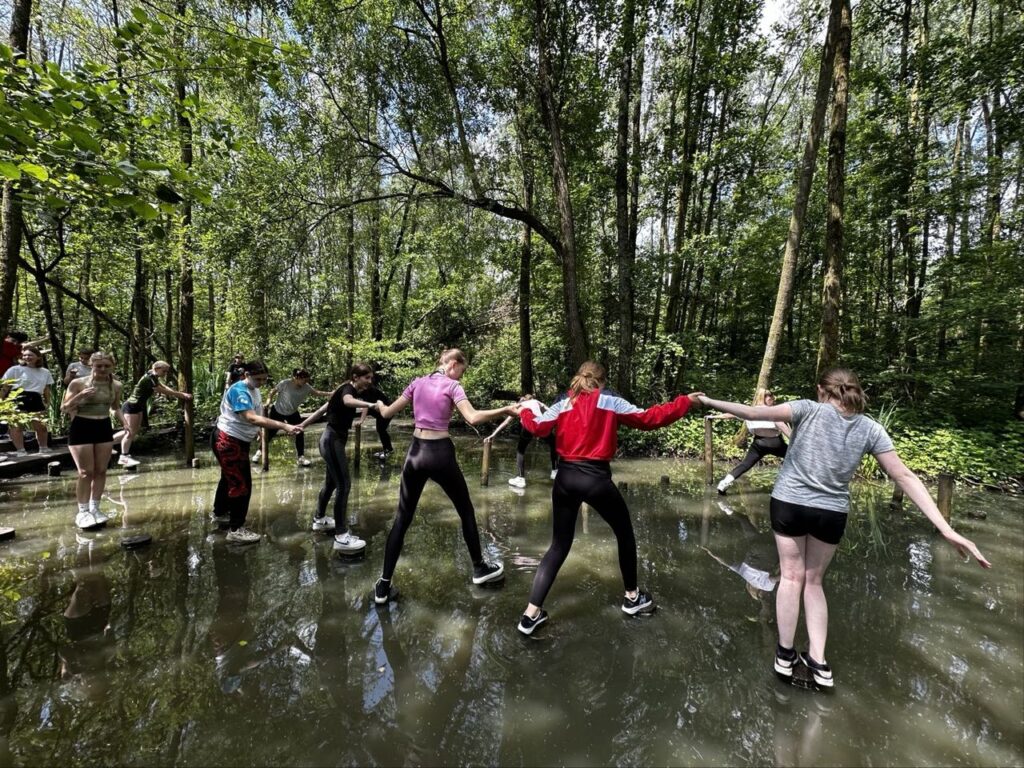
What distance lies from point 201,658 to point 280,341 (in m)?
14.1

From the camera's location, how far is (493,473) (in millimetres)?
9305

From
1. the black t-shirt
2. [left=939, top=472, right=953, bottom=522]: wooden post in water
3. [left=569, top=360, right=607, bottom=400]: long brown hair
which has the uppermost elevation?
[left=569, top=360, right=607, bottom=400]: long brown hair

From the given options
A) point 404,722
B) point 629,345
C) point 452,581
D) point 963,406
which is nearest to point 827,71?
point 629,345

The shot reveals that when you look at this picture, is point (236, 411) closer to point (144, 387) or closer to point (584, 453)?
point (584, 453)

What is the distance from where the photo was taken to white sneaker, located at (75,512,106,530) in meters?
5.32

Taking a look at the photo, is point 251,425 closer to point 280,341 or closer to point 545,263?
point 280,341

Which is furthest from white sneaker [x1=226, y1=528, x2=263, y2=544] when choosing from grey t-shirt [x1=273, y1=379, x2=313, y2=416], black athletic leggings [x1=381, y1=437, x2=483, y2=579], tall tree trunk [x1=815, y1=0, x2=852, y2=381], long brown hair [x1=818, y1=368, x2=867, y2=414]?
tall tree trunk [x1=815, y1=0, x2=852, y2=381]

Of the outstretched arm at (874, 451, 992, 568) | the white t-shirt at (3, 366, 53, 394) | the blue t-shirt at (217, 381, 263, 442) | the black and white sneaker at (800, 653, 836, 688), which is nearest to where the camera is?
the outstretched arm at (874, 451, 992, 568)

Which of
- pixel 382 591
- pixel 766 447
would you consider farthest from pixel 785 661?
pixel 766 447

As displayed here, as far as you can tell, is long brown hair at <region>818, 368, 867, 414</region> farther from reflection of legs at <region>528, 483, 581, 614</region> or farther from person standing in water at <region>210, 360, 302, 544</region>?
person standing in water at <region>210, 360, 302, 544</region>

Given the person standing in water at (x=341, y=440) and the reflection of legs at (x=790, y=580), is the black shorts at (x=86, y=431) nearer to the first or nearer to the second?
the person standing in water at (x=341, y=440)

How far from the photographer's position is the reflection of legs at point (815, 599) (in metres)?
2.81

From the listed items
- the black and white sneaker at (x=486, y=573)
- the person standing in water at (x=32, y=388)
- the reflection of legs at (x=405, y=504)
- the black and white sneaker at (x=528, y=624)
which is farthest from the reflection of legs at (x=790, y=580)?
the person standing in water at (x=32, y=388)

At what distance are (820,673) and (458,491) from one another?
276 centimetres
